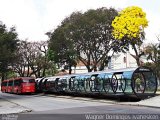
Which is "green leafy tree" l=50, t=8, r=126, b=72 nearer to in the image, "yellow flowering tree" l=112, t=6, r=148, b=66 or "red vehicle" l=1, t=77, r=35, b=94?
"yellow flowering tree" l=112, t=6, r=148, b=66

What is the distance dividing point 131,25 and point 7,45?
56.7 feet

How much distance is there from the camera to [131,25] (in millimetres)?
53625

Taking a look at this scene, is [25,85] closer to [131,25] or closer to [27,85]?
[27,85]

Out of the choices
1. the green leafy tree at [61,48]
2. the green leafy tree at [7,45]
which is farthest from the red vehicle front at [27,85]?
the green leafy tree at [7,45]

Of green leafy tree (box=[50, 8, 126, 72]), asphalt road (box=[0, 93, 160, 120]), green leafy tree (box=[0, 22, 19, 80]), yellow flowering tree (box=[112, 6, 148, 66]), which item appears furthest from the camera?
green leafy tree (box=[50, 8, 126, 72])

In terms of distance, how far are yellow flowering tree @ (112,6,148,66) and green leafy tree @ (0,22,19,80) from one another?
14.9m

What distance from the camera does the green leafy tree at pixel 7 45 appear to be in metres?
43.4

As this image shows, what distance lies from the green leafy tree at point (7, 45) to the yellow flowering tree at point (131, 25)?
14.9 metres

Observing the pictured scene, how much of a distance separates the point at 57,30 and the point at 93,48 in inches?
330

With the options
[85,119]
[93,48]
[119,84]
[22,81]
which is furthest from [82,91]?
[85,119]

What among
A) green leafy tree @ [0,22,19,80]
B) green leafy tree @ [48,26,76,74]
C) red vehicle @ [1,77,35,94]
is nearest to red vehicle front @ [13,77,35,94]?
red vehicle @ [1,77,35,94]

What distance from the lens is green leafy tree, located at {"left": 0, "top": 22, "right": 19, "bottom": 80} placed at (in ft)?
142

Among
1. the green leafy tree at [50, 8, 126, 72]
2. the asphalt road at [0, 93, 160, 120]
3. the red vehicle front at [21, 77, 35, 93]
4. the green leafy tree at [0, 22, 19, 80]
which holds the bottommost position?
the asphalt road at [0, 93, 160, 120]

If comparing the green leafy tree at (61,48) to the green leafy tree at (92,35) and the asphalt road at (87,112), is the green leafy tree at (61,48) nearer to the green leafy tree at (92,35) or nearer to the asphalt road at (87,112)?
the green leafy tree at (92,35)
